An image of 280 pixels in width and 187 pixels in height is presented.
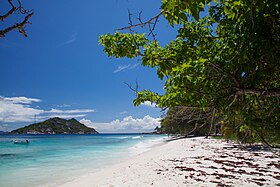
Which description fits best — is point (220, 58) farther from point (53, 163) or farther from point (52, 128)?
point (52, 128)

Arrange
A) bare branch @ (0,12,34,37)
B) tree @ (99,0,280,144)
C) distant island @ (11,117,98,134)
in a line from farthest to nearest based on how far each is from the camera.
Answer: distant island @ (11,117,98,134) → tree @ (99,0,280,144) → bare branch @ (0,12,34,37)

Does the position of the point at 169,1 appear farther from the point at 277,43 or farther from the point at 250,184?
the point at 250,184

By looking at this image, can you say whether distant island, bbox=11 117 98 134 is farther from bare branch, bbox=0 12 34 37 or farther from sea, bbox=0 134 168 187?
bare branch, bbox=0 12 34 37

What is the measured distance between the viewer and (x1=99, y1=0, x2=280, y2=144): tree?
10.5ft

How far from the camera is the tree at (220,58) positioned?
126 inches

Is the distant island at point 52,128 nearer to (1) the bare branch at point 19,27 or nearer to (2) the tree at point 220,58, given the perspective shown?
(2) the tree at point 220,58

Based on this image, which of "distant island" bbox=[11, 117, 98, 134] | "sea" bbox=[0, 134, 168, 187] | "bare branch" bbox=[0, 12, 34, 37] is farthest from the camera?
"distant island" bbox=[11, 117, 98, 134]

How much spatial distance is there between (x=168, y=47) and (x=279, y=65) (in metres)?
1.86

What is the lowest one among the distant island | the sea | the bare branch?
→ the sea

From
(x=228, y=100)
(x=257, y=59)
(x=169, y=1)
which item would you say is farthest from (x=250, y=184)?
(x=169, y=1)

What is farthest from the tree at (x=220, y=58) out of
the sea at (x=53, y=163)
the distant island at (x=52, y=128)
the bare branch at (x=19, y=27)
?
the distant island at (x=52, y=128)

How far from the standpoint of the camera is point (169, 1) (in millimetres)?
1900

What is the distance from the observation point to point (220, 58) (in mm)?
3766

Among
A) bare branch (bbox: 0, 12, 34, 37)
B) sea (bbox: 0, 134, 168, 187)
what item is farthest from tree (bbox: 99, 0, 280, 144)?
sea (bbox: 0, 134, 168, 187)
